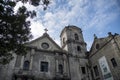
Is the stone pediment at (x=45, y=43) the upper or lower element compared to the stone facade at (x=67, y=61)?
upper

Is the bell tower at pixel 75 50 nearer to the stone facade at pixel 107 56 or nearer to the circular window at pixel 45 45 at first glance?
the stone facade at pixel 107 56

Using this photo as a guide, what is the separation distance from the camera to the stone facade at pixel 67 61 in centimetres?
1705

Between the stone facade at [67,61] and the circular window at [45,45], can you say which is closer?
the stone facade at [67,61]

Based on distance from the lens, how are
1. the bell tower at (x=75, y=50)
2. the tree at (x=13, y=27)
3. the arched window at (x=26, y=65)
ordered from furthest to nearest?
the bell tower at (x=75, y=50), the arched window at (x=26, y=65), the tree at (x=13, y=27)

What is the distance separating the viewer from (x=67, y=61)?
21.2 m

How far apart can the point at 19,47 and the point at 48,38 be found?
11.8m

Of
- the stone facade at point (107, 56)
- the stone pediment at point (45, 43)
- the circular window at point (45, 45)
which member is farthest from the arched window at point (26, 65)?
the stone facade at point (107, 56)

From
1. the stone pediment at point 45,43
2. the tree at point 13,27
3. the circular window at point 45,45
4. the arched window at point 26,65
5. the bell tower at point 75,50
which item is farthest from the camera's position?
the circular window at point 45,45

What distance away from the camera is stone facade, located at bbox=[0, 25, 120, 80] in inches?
671

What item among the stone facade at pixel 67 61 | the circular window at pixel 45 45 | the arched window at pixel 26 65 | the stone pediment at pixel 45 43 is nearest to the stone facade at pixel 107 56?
the stone facade at pixel 67 61

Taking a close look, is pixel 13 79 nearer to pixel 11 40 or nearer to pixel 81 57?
pixel 11 40

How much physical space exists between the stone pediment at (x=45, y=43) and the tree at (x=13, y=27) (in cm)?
955

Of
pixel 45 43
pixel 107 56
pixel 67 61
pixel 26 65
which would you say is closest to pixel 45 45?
pixel 45 43

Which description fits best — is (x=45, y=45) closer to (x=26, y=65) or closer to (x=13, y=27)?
(x=26, y=65)
